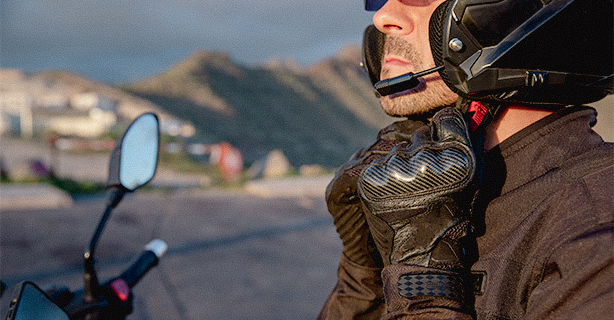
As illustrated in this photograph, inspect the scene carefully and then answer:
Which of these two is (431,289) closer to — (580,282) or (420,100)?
(580,282)

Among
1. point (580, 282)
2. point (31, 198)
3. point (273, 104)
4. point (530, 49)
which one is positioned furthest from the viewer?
point (273, 104)

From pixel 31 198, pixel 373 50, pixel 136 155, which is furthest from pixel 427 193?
pixel 31 198

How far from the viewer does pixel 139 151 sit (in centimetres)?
152

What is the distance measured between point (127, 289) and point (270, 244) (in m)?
3.68

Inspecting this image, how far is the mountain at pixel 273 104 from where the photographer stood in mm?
32053

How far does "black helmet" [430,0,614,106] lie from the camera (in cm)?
97

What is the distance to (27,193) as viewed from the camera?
6.12 meters

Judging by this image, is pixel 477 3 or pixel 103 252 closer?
pixel 477 3

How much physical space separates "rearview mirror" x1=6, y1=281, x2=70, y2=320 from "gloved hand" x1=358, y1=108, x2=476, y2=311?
0.78m

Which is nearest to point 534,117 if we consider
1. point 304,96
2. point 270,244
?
point 270,244

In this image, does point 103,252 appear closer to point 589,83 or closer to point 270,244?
point 270,244

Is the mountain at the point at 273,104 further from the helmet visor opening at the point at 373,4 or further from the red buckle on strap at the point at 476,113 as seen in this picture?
the red buckle on strap at the point at 476,113

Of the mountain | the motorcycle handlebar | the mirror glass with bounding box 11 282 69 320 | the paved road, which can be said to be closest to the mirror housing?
the motorcycle handlebar

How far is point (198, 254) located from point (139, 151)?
10.5 ft
